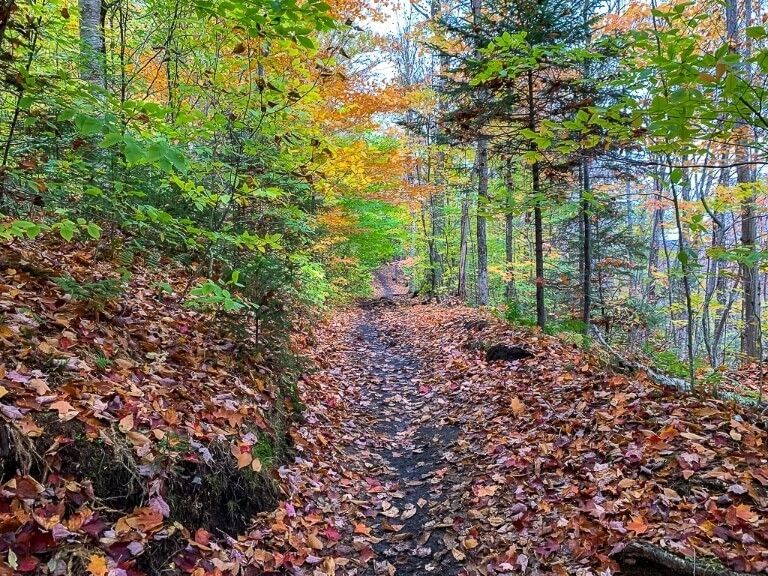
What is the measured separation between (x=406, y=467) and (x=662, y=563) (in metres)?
3.14

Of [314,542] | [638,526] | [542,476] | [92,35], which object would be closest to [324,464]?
[314,542]

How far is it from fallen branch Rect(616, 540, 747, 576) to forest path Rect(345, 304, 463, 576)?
4.52 feet

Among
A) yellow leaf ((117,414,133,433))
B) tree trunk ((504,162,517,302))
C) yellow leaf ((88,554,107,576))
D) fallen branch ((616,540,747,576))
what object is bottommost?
fallen branch ((616,540,747,576))

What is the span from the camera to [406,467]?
5.66 metres

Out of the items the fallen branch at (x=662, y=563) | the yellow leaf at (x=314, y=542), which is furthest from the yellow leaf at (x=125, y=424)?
the fallen branch at (x=662, y=563)

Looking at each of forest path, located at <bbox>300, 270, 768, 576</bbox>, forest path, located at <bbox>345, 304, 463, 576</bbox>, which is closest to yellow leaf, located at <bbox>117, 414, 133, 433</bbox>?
forest path, located at <bbox>300, 270, 768, 576</bbox>

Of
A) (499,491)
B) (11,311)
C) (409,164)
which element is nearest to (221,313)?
(11,311)

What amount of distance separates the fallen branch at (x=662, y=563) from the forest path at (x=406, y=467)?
1377mm

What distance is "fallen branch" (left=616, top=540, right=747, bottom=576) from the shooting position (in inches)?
113

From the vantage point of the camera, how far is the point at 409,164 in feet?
62.5

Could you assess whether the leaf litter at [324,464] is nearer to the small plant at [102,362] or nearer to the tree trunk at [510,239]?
the small plant at [102,362]

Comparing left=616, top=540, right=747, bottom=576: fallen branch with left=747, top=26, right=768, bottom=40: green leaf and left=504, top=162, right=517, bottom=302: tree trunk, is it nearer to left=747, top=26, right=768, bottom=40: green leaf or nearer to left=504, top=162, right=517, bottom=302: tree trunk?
left=747, top=26, right=768, bottom=40: green leaf

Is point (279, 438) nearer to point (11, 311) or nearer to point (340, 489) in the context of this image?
point (340, 489)

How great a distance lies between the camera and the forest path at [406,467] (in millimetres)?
4012
